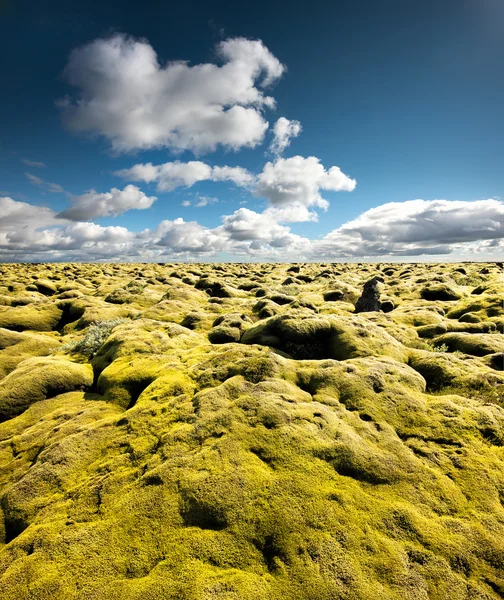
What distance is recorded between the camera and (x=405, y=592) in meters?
5.68

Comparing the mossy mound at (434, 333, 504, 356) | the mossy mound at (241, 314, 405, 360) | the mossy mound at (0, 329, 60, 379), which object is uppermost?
the mossy mound at (241, 314, 405, 360)

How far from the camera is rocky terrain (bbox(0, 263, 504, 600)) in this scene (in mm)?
6039

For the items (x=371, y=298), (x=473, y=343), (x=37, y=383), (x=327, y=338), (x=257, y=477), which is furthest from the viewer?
(x=371, y=298)

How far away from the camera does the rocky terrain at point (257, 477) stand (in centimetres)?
604

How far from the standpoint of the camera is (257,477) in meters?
7.74

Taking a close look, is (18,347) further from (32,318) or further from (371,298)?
(371,298)

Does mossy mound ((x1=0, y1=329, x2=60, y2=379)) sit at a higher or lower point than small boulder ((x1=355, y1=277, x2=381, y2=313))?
lower

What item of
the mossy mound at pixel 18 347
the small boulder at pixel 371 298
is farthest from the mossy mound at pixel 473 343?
the mossy mound at pixel 18 347

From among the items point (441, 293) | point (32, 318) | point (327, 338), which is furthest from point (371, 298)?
point (32, 318)

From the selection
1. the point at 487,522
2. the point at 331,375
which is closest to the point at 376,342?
the point at 331,375

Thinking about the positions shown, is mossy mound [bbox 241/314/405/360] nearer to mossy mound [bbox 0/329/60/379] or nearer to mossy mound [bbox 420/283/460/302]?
mossy mound [bbox 0/329/60/379]

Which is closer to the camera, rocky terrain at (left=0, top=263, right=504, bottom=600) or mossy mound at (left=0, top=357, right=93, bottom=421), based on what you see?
rocky terrain at (left=0, top=263, right=504, bottom=600)

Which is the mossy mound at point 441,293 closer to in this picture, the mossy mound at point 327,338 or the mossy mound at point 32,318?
the mossy mound at point 327,338

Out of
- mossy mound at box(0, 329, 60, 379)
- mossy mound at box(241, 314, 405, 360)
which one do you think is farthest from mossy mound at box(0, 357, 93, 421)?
mossy mound at box(241, 314, 405, 360)
